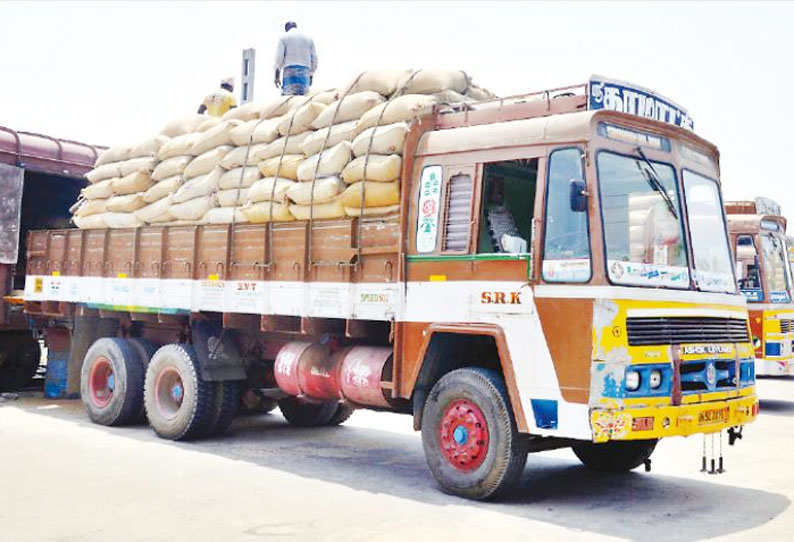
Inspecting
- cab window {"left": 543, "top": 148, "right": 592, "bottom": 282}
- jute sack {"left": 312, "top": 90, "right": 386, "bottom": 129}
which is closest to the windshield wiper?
cab window {"left": 543, "top": 148, "right": 592, "bottom": 282}

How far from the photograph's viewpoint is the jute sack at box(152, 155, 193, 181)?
10.5 m

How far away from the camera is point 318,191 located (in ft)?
27.3

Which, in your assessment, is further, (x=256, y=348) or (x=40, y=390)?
(x=40, y=390)

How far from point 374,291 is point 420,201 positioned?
3.00 ft

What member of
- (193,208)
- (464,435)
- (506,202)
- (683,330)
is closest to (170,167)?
(193,208)

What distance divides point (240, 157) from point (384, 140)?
2477 millimetres

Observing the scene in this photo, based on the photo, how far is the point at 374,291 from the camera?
25.6 ft

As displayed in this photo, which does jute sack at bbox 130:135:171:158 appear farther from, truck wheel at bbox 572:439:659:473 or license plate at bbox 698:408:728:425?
license plate at bbox 698:408:728:425

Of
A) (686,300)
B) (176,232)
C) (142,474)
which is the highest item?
(176,232)

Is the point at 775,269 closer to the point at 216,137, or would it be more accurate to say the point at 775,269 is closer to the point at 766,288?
the point at 766,288

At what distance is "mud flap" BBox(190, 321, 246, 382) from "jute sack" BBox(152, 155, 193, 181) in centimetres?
195

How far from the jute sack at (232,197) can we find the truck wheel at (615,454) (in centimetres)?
428

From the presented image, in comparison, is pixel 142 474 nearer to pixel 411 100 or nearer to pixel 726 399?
pixel 411 100

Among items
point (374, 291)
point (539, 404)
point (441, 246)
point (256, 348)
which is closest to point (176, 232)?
point (256, 348)
